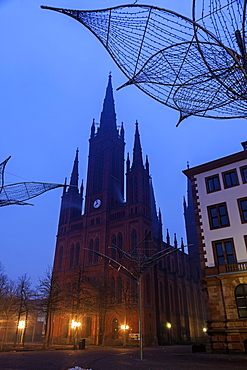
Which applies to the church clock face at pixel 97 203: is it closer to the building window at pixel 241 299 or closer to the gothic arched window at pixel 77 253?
the gothic arched window at pixel 77 253

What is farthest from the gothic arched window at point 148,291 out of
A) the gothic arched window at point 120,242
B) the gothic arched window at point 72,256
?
the gothic arched window at point 72,256

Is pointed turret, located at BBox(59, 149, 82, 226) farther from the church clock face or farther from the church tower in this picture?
the church clock face

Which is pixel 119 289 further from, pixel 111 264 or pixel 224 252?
pixel 224 252

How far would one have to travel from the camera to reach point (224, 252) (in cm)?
2286

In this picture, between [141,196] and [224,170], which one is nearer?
[224,170]

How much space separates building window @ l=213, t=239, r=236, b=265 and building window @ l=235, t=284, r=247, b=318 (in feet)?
7.59

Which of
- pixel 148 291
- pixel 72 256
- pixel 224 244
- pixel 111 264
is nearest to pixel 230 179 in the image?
pixel 224 244

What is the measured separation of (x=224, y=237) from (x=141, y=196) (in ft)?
110

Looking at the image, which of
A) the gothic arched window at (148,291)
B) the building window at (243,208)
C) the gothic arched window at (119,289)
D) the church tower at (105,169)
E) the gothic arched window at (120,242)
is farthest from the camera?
the church tower at (105,169)

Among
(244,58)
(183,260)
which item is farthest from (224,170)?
(183,260)

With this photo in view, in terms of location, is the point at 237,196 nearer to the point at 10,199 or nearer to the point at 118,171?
the point at 10,199

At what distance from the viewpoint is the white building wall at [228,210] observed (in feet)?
74.0

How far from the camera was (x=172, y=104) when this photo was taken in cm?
909

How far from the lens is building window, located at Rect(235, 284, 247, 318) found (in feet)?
65.2
